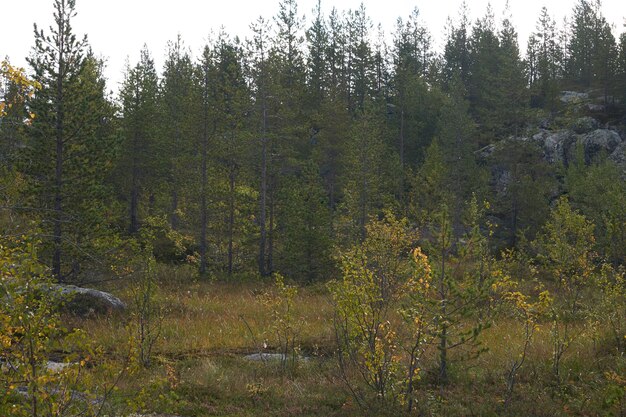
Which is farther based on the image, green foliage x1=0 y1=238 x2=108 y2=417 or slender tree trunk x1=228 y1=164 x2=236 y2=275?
slender tree trunk x1=228 y1=164 x2=236 y2=275

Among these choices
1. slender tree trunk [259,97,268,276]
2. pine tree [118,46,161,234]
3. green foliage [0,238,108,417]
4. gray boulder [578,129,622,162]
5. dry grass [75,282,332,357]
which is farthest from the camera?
gray boulder [578,129,622,162]

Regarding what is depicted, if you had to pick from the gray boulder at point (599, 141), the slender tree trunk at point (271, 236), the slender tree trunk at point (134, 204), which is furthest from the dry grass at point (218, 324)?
the gray boulder at point (599, 141)

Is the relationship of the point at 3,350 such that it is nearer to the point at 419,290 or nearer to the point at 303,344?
the point at 419,290

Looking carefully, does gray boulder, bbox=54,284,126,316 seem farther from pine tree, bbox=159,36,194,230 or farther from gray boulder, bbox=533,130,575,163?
gray boulder, bbox=533,130,575,163

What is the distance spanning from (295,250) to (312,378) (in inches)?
476

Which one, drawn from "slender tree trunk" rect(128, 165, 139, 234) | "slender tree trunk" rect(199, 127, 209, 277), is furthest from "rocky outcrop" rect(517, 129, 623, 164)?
"slender tree trunk" rect(128, 165, 139, 234)

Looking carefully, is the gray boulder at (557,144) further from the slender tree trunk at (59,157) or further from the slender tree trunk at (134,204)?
the slender tree trunk at (59,157)

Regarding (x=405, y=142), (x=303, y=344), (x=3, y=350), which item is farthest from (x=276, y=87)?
(x=405, y=142)

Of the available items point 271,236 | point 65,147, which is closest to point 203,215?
point 271,236

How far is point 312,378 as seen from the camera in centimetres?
884

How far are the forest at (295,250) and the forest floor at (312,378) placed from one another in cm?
6

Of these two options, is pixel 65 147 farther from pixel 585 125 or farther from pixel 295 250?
pixel 585 125

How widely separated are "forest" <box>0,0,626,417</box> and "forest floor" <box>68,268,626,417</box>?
0.19 feet

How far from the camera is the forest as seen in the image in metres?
7.07
